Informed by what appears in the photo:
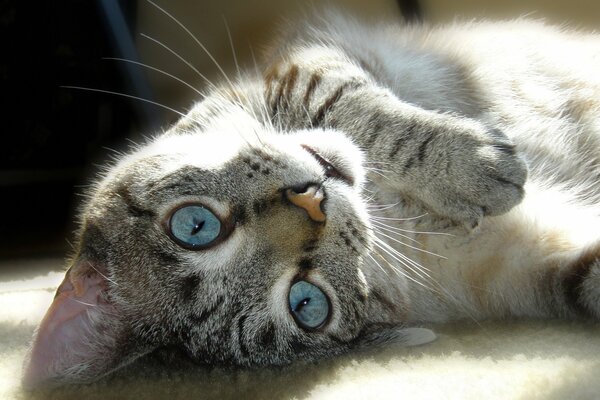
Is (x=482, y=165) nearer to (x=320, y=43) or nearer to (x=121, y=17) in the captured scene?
(x=320, y=43)

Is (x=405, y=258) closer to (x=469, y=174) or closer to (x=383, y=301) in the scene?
(x=383, y=301)

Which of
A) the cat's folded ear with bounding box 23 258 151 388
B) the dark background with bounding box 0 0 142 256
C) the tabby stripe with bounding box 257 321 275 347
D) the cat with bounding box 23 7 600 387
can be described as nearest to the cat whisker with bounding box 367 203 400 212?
the cat with bounding box 23 7 600 387

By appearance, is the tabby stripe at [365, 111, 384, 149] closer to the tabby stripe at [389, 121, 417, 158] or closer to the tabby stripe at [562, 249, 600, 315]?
the tabby stripe at [389, 121, 417, 158]

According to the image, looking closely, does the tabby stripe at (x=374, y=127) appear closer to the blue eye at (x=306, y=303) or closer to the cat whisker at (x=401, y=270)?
the cat whisker at (x=401, y=270)

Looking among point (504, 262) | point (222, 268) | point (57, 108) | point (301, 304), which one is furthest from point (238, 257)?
point (57, 108)

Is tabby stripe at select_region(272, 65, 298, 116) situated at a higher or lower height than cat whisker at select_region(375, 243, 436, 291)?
higher

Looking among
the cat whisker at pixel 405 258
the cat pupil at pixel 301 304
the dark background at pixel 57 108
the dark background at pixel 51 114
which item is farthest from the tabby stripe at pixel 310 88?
the dark background at pixel 51 114

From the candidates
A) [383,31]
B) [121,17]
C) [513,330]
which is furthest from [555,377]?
[121,17]
